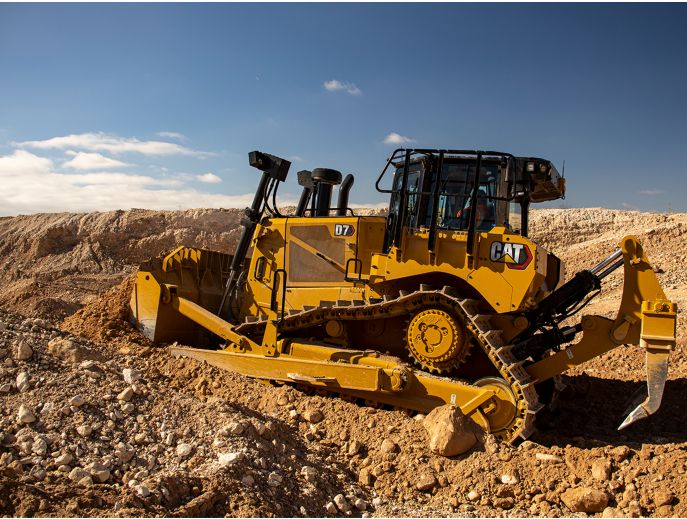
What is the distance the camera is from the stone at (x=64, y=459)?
15.1ft

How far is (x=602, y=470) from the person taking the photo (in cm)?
548

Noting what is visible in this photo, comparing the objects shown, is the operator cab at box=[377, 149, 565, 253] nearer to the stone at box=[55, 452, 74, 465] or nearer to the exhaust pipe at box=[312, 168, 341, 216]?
the exhaust pipe at box=[312, 168, 341, 216]

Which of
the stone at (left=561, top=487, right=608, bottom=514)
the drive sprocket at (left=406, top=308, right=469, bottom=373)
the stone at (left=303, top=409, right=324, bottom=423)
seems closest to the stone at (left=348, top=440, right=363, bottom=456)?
the stone at (left=303, top=409, right=324, bottom=423)

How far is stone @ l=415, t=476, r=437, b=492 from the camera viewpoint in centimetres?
552

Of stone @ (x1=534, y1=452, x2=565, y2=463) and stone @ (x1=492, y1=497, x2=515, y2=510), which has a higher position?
stone @ (x1=534, y1=452, x2=565, y2=463)

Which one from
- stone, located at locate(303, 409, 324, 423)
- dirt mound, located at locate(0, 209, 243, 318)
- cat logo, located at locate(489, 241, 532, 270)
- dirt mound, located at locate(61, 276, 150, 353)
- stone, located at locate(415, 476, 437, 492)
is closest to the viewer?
stone, located at locate(415, 476, 437, 492)

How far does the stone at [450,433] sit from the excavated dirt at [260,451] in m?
Result: 0.08

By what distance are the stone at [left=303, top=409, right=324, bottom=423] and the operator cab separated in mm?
1986

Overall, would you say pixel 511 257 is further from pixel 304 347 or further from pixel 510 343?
pixel 304 347

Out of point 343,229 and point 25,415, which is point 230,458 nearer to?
point 25,415

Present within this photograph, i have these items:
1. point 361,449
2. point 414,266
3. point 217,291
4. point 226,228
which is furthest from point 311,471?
point 226,228

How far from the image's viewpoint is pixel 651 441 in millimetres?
6293

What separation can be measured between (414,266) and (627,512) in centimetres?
295

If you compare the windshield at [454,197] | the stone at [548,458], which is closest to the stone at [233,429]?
the stone at [548,458]
